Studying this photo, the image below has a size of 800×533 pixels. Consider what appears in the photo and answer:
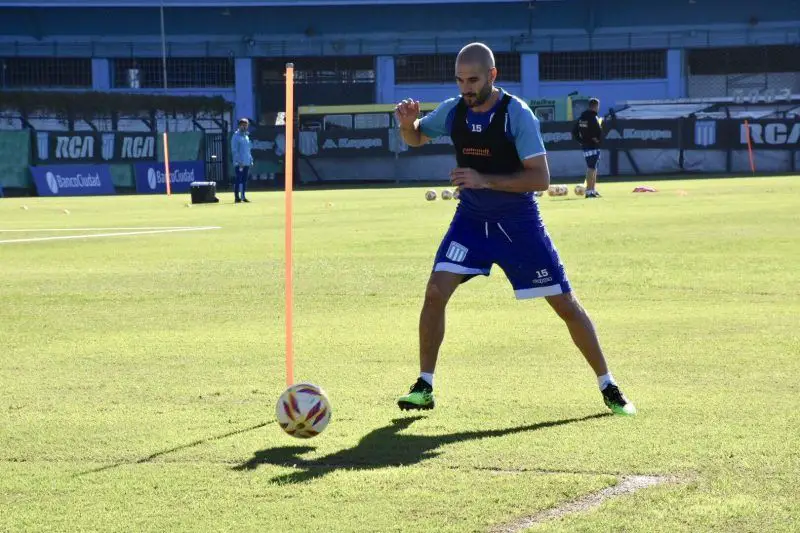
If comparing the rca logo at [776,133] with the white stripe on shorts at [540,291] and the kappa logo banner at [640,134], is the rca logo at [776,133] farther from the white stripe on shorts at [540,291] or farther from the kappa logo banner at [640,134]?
the white stripe on shorts at [540,291]

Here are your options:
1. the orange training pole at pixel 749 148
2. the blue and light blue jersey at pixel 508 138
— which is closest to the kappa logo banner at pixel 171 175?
the orange training pole at pixel 749 148

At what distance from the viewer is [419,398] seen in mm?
6891

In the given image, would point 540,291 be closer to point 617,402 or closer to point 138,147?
point 617,402

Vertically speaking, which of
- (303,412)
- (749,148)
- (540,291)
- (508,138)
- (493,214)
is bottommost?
(303,412)

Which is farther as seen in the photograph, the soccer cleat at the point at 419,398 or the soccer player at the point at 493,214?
the soccer cleat at the point at 419,398

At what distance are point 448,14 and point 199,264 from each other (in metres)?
51.2

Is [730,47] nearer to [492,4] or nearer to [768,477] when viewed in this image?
[492,4]

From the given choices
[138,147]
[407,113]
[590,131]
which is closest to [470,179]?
[407,113]

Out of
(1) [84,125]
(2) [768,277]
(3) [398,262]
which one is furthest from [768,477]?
(1) [84,125]

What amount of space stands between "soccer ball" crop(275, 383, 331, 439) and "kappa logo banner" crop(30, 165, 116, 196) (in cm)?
3776

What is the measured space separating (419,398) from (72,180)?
124ft

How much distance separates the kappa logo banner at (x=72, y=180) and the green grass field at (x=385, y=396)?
27.1 metres

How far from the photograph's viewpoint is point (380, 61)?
64.4 m

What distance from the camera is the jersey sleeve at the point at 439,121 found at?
7.02 metres
